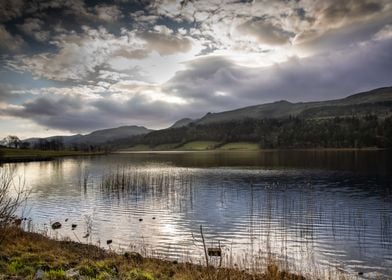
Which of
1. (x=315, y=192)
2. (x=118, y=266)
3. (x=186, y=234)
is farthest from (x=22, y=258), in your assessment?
(x=315, y=192)

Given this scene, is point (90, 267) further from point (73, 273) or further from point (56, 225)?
point (56, 225)

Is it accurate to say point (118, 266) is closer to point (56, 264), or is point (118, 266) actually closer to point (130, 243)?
point (56, 264)

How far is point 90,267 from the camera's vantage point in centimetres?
1470

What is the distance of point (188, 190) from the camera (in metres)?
54.2

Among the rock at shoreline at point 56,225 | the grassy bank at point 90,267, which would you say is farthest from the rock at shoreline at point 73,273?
the rock at shoreline at point 56,225

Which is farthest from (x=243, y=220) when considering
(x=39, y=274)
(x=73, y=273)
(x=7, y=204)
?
(x=39, y=274)

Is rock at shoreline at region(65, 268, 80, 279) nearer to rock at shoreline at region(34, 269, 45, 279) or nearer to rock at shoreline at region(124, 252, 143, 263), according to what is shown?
rock at shoreline at region(34, 269, 45, 279)

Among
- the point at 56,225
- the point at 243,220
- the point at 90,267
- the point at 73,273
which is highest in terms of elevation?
the point at 73,273

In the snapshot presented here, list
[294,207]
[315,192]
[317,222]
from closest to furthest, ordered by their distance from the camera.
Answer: [317,222] < [294,207] < [315,192]

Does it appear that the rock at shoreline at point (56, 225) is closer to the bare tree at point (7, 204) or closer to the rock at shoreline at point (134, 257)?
the bare tree at point (7, 204)

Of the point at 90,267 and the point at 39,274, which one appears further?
the point at 90,267

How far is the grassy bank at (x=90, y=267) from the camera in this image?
13073mm

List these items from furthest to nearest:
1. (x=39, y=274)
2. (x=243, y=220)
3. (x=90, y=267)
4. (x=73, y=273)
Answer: (x=243, y=220) < (x=90, y=267) < (x=73, y=273) < (x=39, y=274)

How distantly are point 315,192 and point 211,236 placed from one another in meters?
27.2
